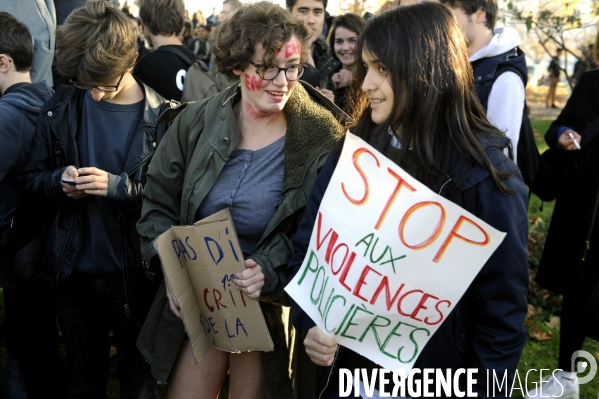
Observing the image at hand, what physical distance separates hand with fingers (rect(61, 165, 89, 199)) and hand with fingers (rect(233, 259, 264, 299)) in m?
0.92

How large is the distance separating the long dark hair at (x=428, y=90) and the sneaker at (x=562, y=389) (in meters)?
2.44

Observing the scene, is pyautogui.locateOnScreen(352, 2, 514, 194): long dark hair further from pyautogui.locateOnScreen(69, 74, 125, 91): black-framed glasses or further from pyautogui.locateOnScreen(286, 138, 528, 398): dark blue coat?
pyautogui.locateOnScreen(69, 74, 125, 91): black-framed glasses

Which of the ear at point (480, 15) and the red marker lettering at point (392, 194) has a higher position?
the ear at point (480, 15)

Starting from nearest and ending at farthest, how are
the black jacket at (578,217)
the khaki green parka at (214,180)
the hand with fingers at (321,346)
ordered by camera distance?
the hand with fingers at (321,346), the khaki green parka at (214,180), the black jacket at (578,217)

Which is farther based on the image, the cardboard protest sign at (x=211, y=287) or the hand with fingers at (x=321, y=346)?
the cardboard protest sign at (x=211, y=287)

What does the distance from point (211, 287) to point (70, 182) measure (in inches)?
32.9

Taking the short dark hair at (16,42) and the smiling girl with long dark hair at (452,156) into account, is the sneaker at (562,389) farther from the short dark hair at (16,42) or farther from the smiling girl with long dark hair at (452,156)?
the short dark hair at (16,42)

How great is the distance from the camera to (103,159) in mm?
3131

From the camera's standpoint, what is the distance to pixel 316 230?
2148 mm

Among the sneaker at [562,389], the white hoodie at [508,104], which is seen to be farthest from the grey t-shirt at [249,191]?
the sneaker at [562,389]

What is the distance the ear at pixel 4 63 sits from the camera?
3.46 meters

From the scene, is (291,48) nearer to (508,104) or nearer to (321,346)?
(321,346)

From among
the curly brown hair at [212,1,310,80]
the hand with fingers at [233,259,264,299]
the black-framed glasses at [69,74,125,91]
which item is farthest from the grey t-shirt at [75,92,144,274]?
the hand with fingers at [233,259,264,299]

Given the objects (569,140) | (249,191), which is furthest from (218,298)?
(569,140)
